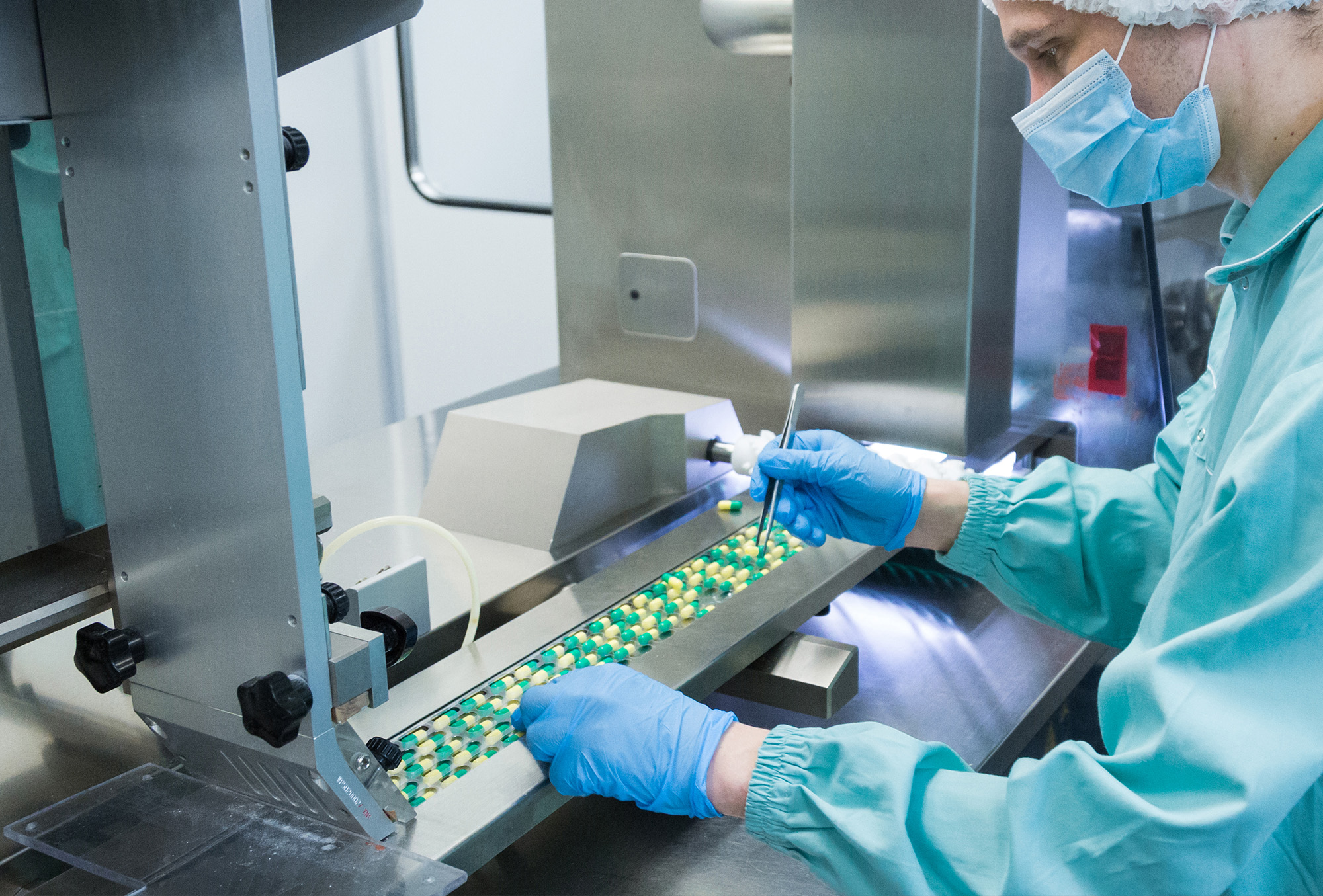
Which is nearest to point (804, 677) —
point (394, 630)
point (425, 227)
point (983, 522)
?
point (983, 522)

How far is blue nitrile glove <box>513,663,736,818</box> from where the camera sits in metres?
0.92

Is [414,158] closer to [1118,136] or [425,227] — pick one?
[425,227]

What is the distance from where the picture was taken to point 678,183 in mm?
1777

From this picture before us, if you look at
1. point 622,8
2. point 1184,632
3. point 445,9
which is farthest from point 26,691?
point 445,9

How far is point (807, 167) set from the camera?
61.7 inches

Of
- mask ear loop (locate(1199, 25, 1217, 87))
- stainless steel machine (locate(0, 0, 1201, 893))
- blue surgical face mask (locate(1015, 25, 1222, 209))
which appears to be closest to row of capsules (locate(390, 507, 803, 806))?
stainless steel machine (locate(0, 0, 1201, 893))

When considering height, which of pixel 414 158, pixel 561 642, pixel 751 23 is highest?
pixel 751 23

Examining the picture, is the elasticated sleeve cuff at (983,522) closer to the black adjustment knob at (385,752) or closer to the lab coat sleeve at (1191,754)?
the lab coat sleeve at (1191,754)

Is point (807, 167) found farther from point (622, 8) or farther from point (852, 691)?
point (852, 691)

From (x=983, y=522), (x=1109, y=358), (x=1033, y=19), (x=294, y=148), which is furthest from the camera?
(x=1109, y=358)

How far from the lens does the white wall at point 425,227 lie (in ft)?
9.82

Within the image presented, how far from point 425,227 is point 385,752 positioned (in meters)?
2.52

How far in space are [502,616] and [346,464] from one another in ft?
2.10

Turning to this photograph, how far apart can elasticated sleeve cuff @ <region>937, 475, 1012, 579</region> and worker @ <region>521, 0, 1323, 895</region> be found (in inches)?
5.4
